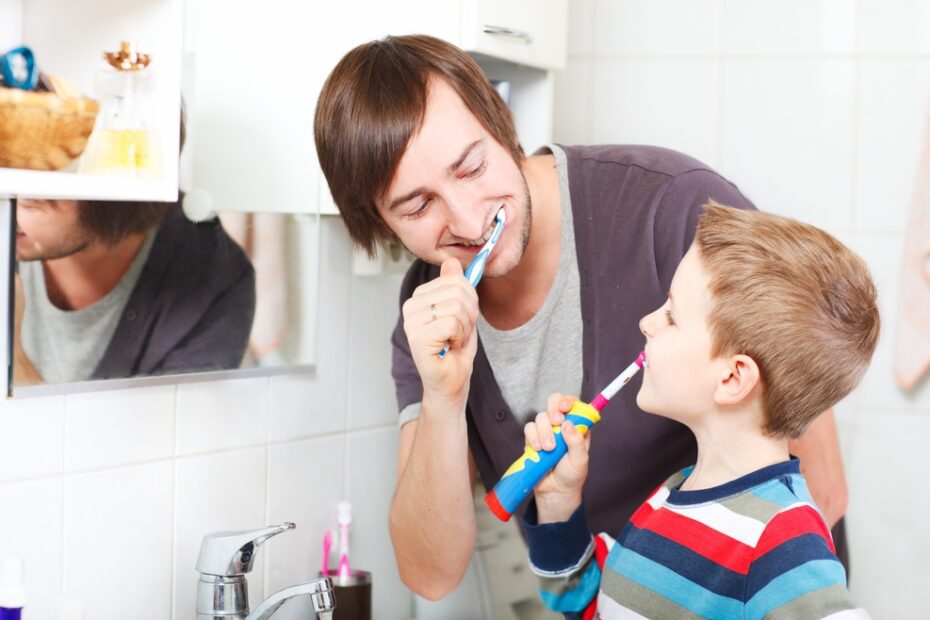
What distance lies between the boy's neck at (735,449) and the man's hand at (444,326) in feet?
0.92

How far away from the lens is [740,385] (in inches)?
42.3

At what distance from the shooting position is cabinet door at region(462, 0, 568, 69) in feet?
4.81

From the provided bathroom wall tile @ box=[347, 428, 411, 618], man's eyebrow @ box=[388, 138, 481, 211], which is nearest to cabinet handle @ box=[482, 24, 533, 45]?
man's eyebrow @ box=[388, 138, 481, 211]

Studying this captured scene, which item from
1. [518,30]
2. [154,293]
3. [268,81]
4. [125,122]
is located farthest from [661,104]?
[125,122]

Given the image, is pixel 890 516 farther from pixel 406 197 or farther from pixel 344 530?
pixel 406 197

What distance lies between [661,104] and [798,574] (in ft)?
4.05

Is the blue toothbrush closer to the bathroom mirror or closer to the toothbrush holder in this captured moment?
the bathroom mirror

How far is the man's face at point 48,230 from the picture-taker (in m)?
1.13

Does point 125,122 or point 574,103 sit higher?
point 574,103

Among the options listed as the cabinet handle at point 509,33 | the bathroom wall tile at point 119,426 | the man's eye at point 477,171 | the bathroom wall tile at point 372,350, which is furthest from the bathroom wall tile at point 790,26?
the bathroom wall tile at point 119,426

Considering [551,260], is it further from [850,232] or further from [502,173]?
[850,232]

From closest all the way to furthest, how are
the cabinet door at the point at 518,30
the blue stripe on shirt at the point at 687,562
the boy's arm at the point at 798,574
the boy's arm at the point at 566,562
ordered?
the boy's arm at the point at 798,574 < the blue stripe on shirt at the point at 687,562 < the boy's arm at the point at 566,562 < the cabinet door at the point at 518,30

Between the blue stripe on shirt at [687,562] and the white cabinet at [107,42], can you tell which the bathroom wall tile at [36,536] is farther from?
the blue stripe on shirt at [687,562]

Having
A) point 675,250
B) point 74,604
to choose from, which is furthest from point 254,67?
point 74,604
